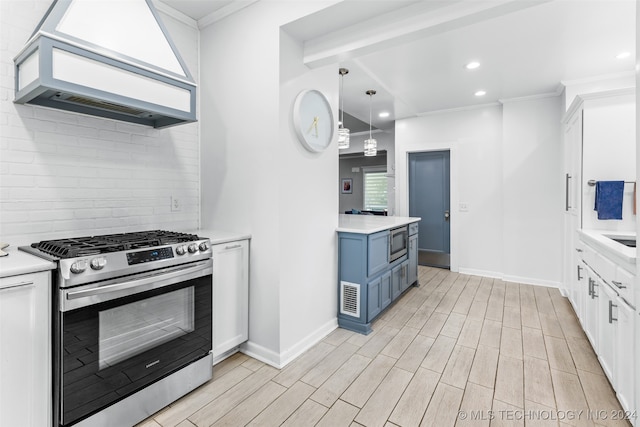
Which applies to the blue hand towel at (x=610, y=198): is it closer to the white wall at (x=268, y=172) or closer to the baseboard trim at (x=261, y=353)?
the white wall at (x=268, y=172)

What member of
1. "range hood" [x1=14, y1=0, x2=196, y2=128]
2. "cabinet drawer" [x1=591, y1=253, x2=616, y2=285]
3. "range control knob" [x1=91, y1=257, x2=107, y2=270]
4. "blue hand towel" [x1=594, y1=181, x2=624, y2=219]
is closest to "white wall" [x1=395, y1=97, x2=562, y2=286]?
"blue hand towel" [x1=594, y1=181, x2=624, y2=219]

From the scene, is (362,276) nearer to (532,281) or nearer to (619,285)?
(619,285)

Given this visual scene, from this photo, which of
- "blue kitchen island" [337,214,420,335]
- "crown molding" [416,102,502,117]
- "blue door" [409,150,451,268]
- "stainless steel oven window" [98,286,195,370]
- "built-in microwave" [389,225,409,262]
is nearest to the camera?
"stainless steel oven window" [98,286,195,370]

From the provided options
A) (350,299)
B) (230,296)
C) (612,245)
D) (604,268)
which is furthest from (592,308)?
(230,296)

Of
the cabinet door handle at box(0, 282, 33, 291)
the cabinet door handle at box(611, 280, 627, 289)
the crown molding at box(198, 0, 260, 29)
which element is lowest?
the cabinet door handle at box(611, 280, 627, 289)

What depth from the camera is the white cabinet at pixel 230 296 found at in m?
2.28

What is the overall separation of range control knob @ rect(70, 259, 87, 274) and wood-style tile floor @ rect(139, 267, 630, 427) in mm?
962

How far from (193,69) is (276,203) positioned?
1492mm

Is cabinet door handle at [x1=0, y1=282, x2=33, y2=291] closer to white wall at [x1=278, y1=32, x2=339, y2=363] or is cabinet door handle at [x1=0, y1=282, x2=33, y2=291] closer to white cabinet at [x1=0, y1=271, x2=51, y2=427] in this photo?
white cabinet at [x1=0, y1=271, x2=51, y2=427]

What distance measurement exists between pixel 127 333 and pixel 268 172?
133 cm

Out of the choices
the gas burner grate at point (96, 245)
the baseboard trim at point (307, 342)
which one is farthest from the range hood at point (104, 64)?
the baseboard trim at point (307, 342)

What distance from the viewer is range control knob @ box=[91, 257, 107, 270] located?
153 cm

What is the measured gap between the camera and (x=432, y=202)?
560 centimetres

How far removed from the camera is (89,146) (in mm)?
2182
